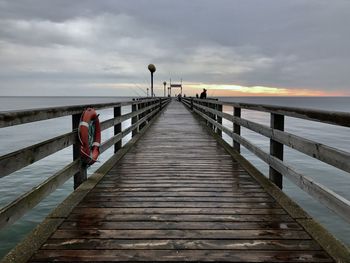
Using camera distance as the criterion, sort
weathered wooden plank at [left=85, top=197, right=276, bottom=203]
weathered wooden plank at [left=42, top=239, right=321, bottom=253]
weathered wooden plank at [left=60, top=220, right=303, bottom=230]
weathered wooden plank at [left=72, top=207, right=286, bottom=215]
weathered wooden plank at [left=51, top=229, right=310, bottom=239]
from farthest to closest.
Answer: weathered wooden plank at [left=85, top=197, right=276, bottom=203]
weathered wooden plank at [left=72, top=207, right=286, bottom=215]
weathered wooden plank at [left=60, top=220, right=303, bottom=230]
weathered wooden plank at [left=51, top=229, right=310, bottom=239]
weathered wooden plank at [left=42, top=239, right=321, bottom=253]

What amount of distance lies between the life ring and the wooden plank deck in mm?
459

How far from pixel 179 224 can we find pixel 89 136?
2294 mm

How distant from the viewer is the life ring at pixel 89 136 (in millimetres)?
4887

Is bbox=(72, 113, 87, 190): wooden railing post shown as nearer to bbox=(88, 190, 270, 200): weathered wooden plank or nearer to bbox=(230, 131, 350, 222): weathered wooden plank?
bbox=(88, 190, 270, 200): weathered wooden plank

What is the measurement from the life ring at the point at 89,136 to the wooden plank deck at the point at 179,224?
0.46 metres

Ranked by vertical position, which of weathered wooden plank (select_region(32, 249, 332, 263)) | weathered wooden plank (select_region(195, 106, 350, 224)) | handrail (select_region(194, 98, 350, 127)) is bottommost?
weathered wooden plank (select_region(32, 249, 332, 263))

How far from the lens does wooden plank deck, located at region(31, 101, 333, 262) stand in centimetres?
292

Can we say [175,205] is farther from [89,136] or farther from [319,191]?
[89,136]

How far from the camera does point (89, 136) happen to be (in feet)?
17.3

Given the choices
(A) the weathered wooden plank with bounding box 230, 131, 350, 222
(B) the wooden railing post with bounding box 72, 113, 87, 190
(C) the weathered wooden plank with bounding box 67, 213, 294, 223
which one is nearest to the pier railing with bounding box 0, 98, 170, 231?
(B) the wooden railing post with bounding box 72, 113, 87, 190

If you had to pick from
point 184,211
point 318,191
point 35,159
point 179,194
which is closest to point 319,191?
point 318,191

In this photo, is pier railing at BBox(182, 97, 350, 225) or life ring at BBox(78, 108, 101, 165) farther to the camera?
life ring at BBox(78, 108, 101, 165)

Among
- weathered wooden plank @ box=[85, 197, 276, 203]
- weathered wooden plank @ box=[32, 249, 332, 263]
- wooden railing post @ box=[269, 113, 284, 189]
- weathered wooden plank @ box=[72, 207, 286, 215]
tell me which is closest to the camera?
weathered wooden plank @ box=[32, 249, 332, 263]

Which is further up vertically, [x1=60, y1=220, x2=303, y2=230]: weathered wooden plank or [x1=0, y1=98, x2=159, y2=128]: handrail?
[x1=0, y1=98, x2=159, y2=128]: handrail
